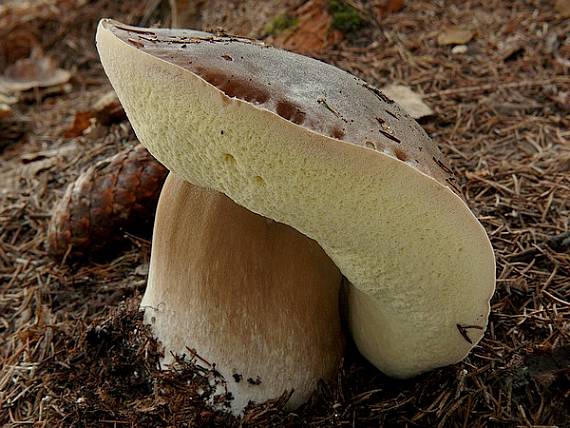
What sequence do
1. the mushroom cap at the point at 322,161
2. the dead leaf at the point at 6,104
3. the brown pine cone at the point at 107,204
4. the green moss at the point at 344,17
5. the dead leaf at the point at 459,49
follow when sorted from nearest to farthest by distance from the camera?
the mushroom cap at the point at 322,161, the brown pine cone at the point at 107,204, the dead leaf at the point at 459,49, the green moss at the point at 344,17, the dead leaf at the point at 6,104

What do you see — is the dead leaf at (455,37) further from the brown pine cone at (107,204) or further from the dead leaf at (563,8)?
the brown pine cone at (107,204)

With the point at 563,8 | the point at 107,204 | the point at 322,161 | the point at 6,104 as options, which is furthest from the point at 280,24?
the point at 322,161

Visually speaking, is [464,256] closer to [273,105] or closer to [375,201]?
[375,201]

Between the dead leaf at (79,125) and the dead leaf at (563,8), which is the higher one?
the dead leaf at (563,8)

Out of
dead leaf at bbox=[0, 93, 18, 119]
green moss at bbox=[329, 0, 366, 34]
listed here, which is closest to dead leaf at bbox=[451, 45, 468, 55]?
green moss at bbox=[329, 0, 366, 34]

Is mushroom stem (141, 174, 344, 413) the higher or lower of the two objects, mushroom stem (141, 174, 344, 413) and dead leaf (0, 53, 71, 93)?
the higher

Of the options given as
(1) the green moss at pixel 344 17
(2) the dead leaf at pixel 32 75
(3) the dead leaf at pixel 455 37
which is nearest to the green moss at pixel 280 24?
(1) the green moss at pixel 344 17

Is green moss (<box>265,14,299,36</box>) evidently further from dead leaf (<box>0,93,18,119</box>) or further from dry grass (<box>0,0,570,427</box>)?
dead leaf (<box>0,93,18,119</box>)

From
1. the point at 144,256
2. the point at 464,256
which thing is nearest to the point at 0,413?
the point at 144,256
